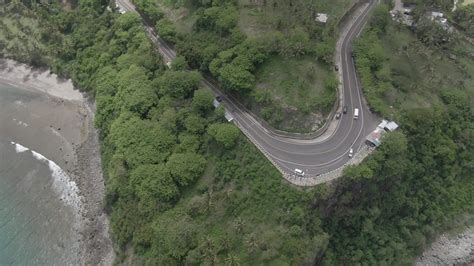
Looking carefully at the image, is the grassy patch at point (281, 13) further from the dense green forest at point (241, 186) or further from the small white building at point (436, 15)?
the small white building at point (436, 15)

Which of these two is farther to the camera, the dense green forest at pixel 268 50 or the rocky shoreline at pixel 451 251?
the rocky shoreline at pixel 451 251

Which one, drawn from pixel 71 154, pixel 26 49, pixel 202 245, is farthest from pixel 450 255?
pixel 26 49

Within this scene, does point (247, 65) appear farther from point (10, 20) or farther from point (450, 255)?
point (10, 20)

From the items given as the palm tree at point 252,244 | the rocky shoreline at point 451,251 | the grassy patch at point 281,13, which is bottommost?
the rocky shoreline at point 451,251

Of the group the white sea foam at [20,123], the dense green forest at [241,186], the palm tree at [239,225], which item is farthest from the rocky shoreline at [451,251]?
the white sea foam at [20,123]

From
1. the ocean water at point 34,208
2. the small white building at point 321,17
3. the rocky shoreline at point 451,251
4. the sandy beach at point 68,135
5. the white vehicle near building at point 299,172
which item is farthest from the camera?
the small white building at point 321,17

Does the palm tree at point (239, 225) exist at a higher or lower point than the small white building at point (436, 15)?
lower

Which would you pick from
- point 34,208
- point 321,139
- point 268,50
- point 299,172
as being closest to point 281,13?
point 268,50

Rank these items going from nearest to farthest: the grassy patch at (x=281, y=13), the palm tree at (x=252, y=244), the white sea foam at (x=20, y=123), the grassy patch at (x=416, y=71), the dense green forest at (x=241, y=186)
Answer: the palm tree at (x=252, y=244) < the dense green forest at (x=241, y=186) < the grassy patch at (x=416, y=71) < the grassy patch at (x=281, y=13) < the white sea foam at (x=20, y=123)
